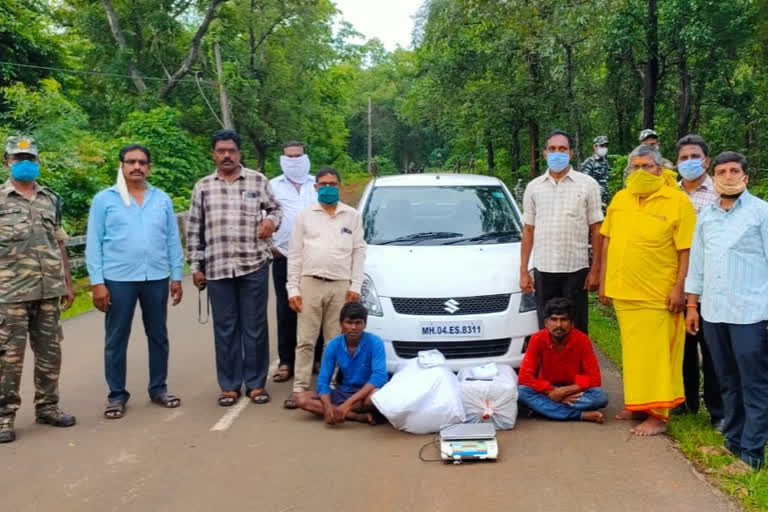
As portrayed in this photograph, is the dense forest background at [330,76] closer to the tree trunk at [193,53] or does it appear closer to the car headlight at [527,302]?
the tree trunk at [193,53]

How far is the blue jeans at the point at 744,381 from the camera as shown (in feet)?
14.2

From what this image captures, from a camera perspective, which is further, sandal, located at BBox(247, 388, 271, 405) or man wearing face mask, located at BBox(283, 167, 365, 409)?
sandal, located at BBox(247, 388, 271, 405)

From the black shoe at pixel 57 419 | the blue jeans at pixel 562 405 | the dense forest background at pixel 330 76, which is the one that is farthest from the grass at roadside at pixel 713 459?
the dense forest background at pixel 330 76

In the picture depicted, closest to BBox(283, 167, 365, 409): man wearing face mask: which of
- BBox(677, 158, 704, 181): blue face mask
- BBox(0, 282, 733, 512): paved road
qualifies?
BBox(0, 282, 733, 512): paved road

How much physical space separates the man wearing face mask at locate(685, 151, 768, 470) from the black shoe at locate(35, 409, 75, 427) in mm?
4637

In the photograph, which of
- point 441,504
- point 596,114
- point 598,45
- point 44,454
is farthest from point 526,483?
point 596,114

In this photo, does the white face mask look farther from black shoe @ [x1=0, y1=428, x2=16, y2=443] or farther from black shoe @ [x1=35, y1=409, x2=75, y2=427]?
black shoe @ [x1=0, y1=428, x2=16, y2=443]

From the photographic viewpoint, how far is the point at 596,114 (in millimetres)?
27016

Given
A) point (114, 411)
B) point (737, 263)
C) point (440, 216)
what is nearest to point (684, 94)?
point (440, 216)

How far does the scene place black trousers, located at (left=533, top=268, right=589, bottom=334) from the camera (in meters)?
5.82

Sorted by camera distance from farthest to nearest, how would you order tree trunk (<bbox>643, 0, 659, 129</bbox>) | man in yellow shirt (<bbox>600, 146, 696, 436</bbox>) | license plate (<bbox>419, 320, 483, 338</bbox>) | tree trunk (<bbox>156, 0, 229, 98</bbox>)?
tree trunk (<bbox>156, 0, 229, 98</bbox>) < tree trunk (<bbox>643, 0, 659, 129</bbox>) < license plate (<bbox>419, 320, 483, 338</bbox>) < man in yellow shirt (<bbox>600, 146, 696, 436</bbox>)

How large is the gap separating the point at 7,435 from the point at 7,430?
0.19 ft

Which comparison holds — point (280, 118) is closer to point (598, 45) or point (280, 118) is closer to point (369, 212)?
point (598, 45)

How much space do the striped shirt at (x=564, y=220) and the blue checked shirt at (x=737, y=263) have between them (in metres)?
1.30
